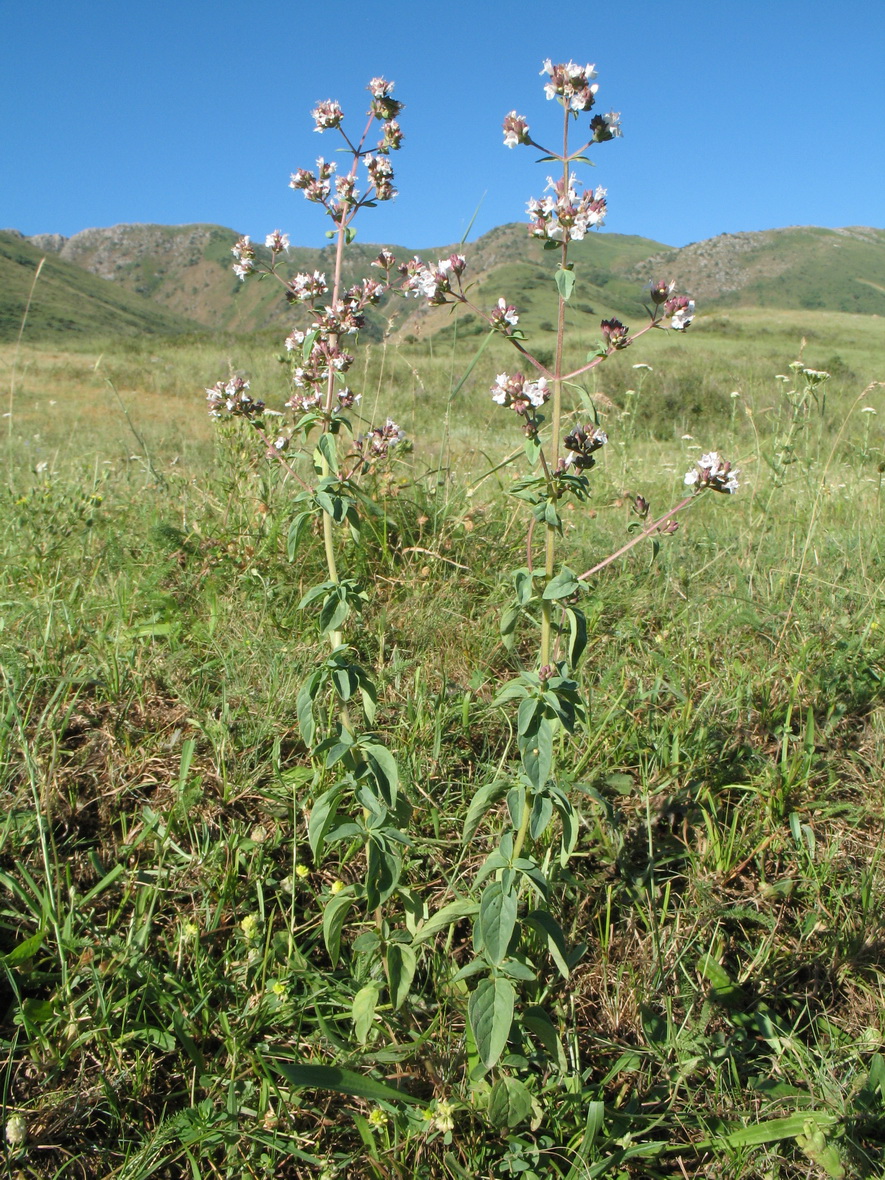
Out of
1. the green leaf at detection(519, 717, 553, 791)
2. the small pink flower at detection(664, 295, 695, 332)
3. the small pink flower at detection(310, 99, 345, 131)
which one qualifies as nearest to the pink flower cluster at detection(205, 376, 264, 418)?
the small pink flower at detection(310, 99, 345, 131)

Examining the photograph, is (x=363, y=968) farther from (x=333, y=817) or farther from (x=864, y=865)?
(x=864, y=865)

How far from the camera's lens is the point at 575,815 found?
134 centimetres

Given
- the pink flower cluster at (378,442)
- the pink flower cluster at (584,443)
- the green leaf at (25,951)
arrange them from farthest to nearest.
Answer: the pink flower cluster at (378,442)
the green leaf at (25,951)
the pink flower cluster at (584,443)

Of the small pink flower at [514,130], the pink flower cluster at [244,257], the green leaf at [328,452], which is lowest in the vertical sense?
the green leaf at [328,452]

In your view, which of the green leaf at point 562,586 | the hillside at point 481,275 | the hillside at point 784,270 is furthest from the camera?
the hillside at point 784,270

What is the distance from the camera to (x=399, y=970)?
1500 millimetres

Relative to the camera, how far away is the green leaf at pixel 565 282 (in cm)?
120

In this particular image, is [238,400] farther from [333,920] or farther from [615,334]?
[333,920]

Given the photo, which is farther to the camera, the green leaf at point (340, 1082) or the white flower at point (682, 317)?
the white flower at point (682, 317)

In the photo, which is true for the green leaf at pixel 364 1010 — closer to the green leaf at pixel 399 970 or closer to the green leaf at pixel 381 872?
the green leaf at pixel 399 970

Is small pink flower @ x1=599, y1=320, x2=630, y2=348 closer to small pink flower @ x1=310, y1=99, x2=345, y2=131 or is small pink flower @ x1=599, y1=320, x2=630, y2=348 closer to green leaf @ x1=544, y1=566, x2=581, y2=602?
green leaf @ x1=544, y1=566, x2=581, y2=602

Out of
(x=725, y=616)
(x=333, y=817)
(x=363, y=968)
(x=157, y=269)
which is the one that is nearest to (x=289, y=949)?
(x=363, y=968)

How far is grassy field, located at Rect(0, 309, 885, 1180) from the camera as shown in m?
1.45

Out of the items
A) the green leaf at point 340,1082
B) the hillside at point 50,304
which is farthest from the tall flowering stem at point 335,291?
the hillside at point 50,304
